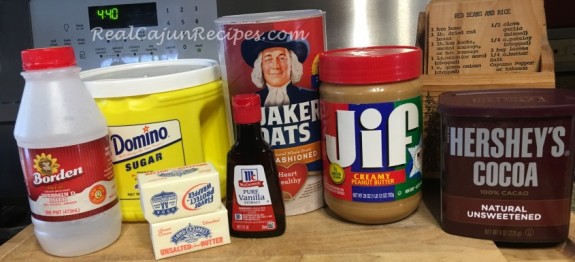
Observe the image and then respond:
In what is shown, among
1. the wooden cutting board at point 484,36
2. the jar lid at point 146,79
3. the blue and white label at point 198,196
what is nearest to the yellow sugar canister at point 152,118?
the jar lid at point 146,79

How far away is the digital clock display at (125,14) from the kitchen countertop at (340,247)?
0.39 meters

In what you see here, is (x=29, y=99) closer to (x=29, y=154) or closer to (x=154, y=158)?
(x=29, y=154)

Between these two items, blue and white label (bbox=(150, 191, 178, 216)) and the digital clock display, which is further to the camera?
the digital clock display

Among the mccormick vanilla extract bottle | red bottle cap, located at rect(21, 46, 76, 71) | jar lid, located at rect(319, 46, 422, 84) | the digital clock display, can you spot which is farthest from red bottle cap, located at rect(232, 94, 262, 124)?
the digital clock display

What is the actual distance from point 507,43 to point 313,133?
A: 1.00 feet

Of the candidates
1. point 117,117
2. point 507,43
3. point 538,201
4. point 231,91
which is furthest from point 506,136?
point 117,117

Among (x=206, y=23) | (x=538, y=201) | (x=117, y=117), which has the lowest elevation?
(x=538, y=201)

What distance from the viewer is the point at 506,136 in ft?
1.87

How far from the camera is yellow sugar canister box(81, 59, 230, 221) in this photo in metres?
0.67

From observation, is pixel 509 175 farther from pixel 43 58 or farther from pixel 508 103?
pixel 43 58

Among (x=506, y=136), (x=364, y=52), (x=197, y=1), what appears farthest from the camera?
(x=197, y=1)

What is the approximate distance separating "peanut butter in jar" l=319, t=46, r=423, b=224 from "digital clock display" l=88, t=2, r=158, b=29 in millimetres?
389

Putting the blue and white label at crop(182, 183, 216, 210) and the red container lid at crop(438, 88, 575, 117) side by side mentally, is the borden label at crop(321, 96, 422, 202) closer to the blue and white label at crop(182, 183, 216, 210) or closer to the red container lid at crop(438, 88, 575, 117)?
the red container lid at crop(438, 88, 575, 117)

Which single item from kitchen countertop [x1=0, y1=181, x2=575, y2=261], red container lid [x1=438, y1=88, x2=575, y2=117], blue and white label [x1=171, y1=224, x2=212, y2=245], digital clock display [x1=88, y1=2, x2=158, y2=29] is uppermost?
digital clock display [x1=88, y1=2, x2=158, y2=29]
